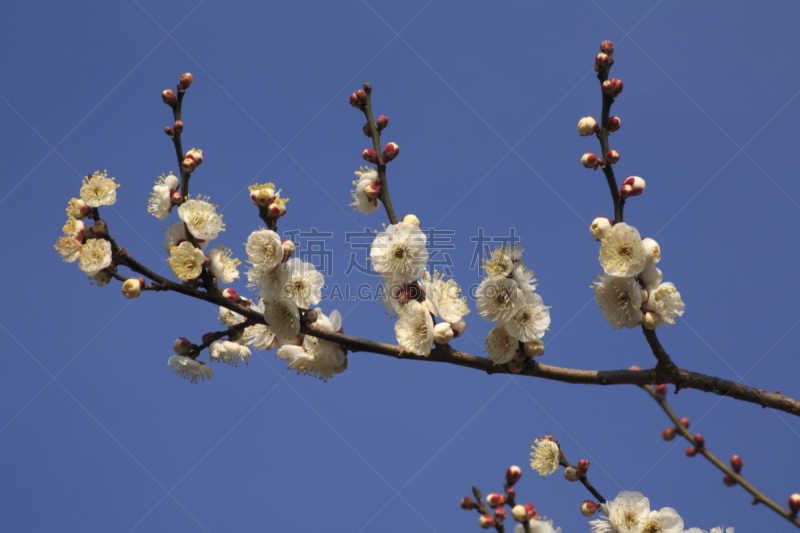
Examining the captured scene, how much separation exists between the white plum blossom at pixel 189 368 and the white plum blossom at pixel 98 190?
28.0 inches

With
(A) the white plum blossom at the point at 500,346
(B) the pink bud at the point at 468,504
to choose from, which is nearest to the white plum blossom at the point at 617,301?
(A) the white plum blossom at the point at 500,346

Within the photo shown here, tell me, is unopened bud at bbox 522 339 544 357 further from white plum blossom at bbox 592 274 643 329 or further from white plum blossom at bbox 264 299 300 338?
white plum blossom at bbox 264 299 300 338

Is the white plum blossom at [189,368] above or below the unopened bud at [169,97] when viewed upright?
below

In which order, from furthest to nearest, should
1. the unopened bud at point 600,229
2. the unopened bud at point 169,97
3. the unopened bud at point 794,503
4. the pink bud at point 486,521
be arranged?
the unopened bud at point 794,503 → the unopened bud at point 169,97 → the unopened bud at point 600,229 → the pink bud at point 486,521

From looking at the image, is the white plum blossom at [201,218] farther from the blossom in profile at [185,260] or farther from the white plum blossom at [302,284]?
the white plum blossom at [302,284]

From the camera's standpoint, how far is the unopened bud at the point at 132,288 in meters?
2.15

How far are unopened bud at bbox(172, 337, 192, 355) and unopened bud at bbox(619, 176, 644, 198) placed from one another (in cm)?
189

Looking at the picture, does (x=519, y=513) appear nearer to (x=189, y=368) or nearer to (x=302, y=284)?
(x=302, y=284)

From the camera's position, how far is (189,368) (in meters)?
2.44

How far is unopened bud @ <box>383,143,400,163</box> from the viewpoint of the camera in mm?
2201

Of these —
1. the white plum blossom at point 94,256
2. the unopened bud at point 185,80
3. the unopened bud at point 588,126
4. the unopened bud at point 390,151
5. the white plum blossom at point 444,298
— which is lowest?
the white plum blossom at point 94,256

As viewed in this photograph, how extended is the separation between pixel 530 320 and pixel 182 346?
1476 mm

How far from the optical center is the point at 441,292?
2.16 meters

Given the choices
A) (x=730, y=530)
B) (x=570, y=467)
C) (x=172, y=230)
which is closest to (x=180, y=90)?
(x=172, y=230)
